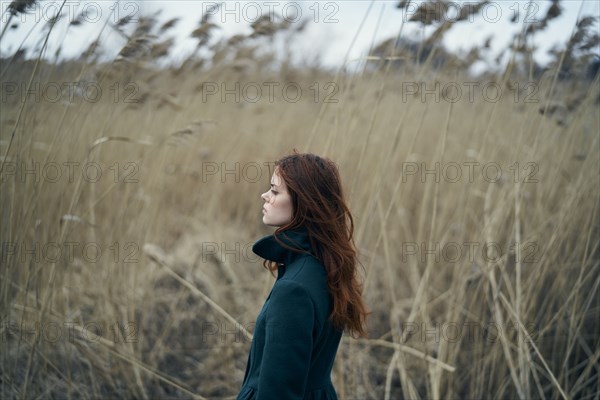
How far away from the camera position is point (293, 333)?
3.62 ft

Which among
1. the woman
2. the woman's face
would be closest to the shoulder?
the woman

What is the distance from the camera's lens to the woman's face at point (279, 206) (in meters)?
1.24

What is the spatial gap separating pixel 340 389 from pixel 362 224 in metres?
0.65

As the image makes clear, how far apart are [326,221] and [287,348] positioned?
11.9 inches

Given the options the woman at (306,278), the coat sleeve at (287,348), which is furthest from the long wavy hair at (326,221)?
the coat sleeve at (287,348)

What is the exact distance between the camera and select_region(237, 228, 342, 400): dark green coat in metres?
1.10

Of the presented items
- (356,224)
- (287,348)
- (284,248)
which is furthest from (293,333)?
(356,224)

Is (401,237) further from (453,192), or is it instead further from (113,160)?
(113,160)

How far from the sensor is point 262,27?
2.10 meters

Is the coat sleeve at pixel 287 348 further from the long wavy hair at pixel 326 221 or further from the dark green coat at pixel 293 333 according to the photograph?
the long wavy hair at pixel 326 221

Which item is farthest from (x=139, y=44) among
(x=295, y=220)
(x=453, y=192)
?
(x=453, y=192)

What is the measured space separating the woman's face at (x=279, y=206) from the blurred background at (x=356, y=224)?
64 centimetres

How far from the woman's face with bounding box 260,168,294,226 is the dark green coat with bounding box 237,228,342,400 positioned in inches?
1.5

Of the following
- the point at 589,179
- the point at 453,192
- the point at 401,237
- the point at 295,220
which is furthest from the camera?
the point at 401,237
